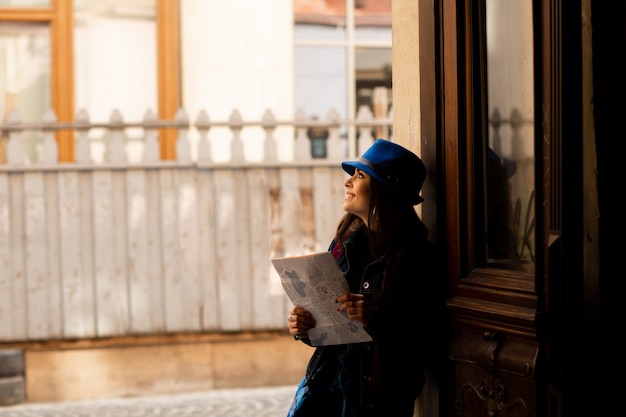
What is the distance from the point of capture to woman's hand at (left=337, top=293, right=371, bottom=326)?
10.6 ft

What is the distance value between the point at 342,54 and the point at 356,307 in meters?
6.59

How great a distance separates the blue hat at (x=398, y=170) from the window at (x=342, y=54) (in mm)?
6048

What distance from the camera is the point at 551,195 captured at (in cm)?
262

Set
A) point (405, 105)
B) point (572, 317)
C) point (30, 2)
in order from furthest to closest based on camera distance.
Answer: point (30, 2) → point (405, 105) → point (572, 317)

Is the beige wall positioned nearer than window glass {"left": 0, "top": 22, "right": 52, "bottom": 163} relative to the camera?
Yes

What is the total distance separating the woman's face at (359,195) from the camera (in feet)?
11.5

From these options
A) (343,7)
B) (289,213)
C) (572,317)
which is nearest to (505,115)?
(572,317)

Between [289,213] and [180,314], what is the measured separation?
1254 millimetres

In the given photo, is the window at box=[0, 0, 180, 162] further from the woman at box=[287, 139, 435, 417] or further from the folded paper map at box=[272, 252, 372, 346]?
the folded paper map at box=[272, 252, 372, 346]

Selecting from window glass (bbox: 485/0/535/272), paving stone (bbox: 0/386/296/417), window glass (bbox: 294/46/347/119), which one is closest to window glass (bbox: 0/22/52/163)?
window glass (bbox: 294/46/347/119)

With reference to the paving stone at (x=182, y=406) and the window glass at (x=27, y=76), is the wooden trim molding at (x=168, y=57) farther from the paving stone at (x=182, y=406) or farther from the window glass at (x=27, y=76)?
the paving stone at (x=182, y=406)

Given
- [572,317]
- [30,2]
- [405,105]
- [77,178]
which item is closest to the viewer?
[572,317]

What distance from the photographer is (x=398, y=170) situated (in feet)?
11.1

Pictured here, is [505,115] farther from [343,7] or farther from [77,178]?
[343,7]
